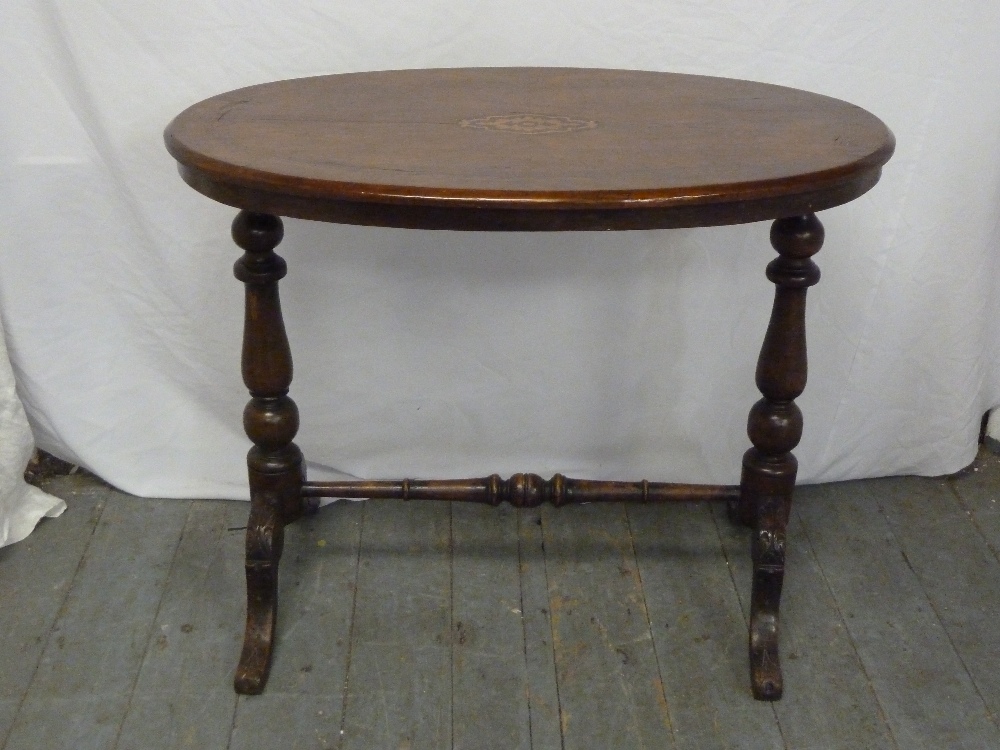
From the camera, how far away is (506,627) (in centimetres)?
193

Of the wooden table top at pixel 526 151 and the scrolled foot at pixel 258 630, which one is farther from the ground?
the wooden table top at pixel 526 151

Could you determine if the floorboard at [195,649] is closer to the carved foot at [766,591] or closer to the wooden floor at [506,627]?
the wooden floor at [506,627]

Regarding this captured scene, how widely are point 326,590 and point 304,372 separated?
492 millimetres

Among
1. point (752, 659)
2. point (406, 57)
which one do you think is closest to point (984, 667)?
point (752, 659)

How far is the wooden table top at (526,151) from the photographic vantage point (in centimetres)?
131

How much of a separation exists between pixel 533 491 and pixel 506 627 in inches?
9.7

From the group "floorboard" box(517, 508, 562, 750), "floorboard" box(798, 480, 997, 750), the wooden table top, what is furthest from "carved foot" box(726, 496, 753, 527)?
the wooden table top

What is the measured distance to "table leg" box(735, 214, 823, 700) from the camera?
1.74 metres

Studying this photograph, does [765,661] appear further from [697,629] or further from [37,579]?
[37,579]

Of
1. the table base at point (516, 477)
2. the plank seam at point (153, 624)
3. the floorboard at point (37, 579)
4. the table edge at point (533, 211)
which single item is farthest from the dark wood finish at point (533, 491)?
the table edge at point (533, 211)

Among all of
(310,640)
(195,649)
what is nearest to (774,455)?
(310,640)

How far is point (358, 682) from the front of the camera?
5.90 ft

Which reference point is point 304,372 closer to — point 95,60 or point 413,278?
point 413,278

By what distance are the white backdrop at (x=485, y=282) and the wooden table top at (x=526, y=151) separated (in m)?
0.23
